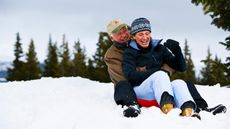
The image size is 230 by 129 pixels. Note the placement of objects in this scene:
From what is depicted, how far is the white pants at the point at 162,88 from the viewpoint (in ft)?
19.0

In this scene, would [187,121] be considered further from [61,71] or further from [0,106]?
[61,71]

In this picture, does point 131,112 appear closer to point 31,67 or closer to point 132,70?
point 132,70

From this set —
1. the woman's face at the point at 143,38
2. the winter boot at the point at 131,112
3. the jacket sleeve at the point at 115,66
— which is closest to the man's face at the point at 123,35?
the jacket sleeve at the point at 115,66

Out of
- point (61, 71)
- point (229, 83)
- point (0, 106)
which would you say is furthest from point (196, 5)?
point (61, 71)

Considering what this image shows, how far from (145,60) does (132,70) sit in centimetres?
26

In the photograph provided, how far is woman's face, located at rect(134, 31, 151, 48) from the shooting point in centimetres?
638

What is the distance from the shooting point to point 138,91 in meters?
6.36

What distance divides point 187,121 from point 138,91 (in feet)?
4.56

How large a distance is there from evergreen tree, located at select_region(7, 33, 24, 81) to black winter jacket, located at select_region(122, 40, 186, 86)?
4964 cm

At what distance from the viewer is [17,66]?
5722cm

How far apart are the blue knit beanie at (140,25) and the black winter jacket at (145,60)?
203 mm

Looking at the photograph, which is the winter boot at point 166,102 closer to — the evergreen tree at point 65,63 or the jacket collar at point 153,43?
the jacket collar at point 153,43

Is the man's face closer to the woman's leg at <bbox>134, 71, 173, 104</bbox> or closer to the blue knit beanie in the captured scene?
the blue knit beanie

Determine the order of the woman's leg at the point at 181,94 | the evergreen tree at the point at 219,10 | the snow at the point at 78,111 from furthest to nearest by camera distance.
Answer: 1. the evergreen tree at the point at 219,10
2. the woman's leg at the point at 181,94
3. the snow at the point at 78,111
